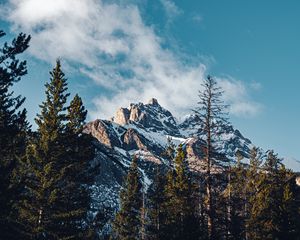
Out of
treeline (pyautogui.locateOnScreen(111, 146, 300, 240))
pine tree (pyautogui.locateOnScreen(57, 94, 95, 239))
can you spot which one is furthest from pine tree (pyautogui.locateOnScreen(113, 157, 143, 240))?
pine tree (pyautogui.locateOnScreen(57, 94, 95, 239))

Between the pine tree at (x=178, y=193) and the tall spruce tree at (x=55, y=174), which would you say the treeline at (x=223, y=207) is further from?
the tall spruce tree at (x=55, y=174)

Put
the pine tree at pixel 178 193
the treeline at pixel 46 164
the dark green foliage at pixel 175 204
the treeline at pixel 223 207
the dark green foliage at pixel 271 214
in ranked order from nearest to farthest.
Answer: the treeline at pixel 46 164 → the dark green foliage at pixel 175 204 → the treeline at pixel 223 207 → the dark green foliage at pixel 271 214 → the pine tree at pixel 178 193

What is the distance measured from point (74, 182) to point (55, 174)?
2298 millimetres

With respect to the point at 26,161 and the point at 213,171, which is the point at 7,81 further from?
the point at 213,171

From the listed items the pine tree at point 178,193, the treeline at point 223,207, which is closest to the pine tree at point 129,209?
the treeline at point 223,207

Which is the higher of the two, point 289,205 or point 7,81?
point 7,81

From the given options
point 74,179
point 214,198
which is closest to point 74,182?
point 74,179

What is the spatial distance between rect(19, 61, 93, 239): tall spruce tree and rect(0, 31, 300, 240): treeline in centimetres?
6

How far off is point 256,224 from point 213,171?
12.4m

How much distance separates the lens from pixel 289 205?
37.1 metres

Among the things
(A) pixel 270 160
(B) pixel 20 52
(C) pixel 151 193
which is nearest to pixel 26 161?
(B) pixel 20 52

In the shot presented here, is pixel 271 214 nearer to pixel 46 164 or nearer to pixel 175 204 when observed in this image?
pixel 175 204

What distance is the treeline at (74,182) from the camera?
24109 mm

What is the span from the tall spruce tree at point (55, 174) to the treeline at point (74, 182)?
0.06 meters
